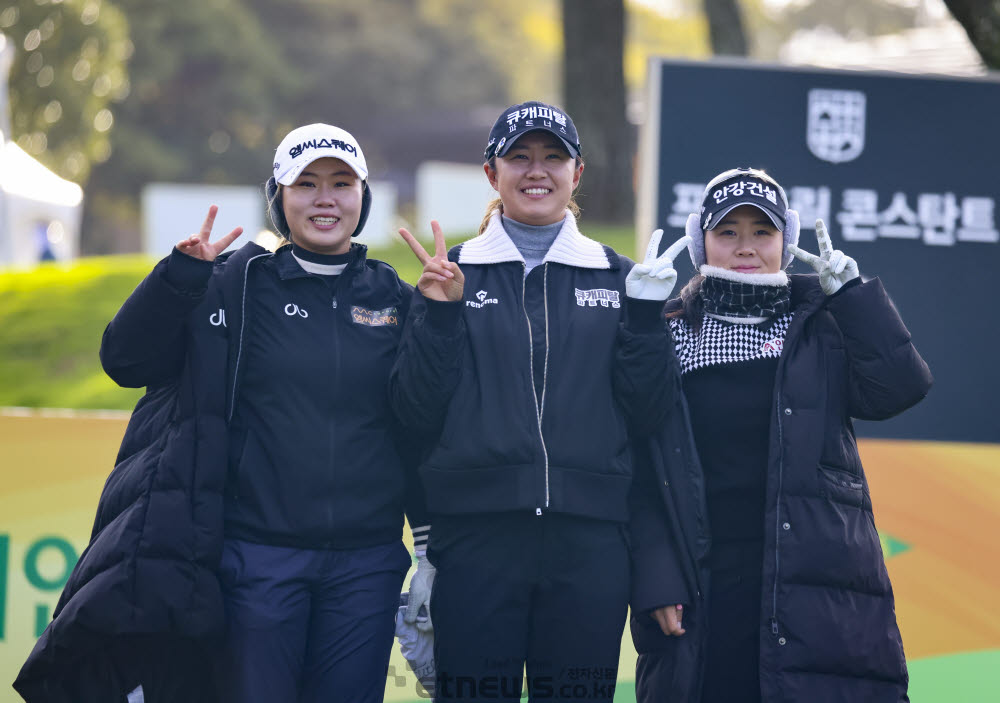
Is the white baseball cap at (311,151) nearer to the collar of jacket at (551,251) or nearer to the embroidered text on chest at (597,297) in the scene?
the collar of jacket at (551,251)

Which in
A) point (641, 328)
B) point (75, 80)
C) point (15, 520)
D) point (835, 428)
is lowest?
point (15, 520)

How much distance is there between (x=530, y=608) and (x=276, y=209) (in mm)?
1373

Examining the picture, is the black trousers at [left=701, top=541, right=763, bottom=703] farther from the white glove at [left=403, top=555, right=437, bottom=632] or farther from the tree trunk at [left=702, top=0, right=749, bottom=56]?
the tree trunk at [left=702, top=0, right=749, bottom=56]

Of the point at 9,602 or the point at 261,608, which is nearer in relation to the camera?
the point at 261,608

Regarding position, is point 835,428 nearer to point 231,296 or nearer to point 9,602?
point 231,296

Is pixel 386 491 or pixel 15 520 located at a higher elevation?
pixel 386 491

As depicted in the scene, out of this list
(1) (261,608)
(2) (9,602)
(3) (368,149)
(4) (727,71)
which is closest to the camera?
(1) (261,608)

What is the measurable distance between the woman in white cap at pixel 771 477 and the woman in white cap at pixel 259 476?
813 millimetres

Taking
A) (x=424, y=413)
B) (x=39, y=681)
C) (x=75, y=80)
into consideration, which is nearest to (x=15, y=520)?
(x=39, y=681)

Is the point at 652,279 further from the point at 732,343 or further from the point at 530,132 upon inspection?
the point at 530,132

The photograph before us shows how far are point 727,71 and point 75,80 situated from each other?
796 inches

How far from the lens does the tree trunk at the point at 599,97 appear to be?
826 cm

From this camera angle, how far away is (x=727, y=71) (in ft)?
15.9

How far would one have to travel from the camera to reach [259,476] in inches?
118
